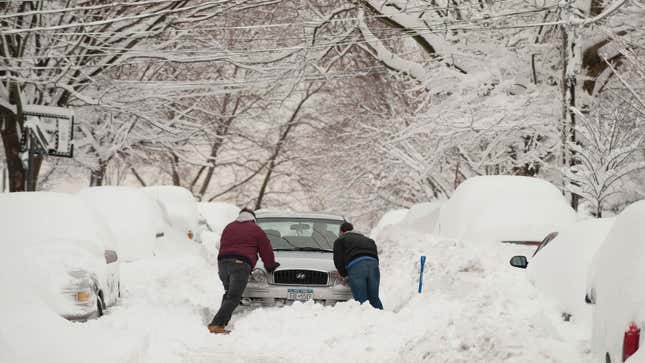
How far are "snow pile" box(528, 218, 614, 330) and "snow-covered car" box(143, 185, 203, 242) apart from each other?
459 inches

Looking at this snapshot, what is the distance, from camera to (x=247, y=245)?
12.2 meters

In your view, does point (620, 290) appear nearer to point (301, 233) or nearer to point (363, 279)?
point (363, 279)

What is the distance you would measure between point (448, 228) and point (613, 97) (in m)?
12.7

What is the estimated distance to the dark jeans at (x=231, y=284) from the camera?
462 inches

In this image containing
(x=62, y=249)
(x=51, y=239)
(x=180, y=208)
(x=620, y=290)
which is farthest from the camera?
(x=180, y=208)

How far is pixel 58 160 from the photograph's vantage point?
2628cm

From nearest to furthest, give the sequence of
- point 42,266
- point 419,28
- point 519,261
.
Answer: point 519,261, point 42,266, point 419,28

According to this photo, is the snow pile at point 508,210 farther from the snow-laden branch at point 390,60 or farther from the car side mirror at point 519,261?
the snow-laden branch at point 390,60

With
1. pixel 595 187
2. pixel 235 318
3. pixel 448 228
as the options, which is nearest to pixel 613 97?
pixel 595 187

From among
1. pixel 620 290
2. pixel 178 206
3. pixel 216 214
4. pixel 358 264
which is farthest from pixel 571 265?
pixel 216 214

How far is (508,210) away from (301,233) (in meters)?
Result: 3.11

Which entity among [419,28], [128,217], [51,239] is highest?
[419,28]

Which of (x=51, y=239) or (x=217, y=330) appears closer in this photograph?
(x=51, y=239)

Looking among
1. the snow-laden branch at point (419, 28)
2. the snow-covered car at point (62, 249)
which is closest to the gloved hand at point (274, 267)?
the snow-covered car at point (62, 249)
